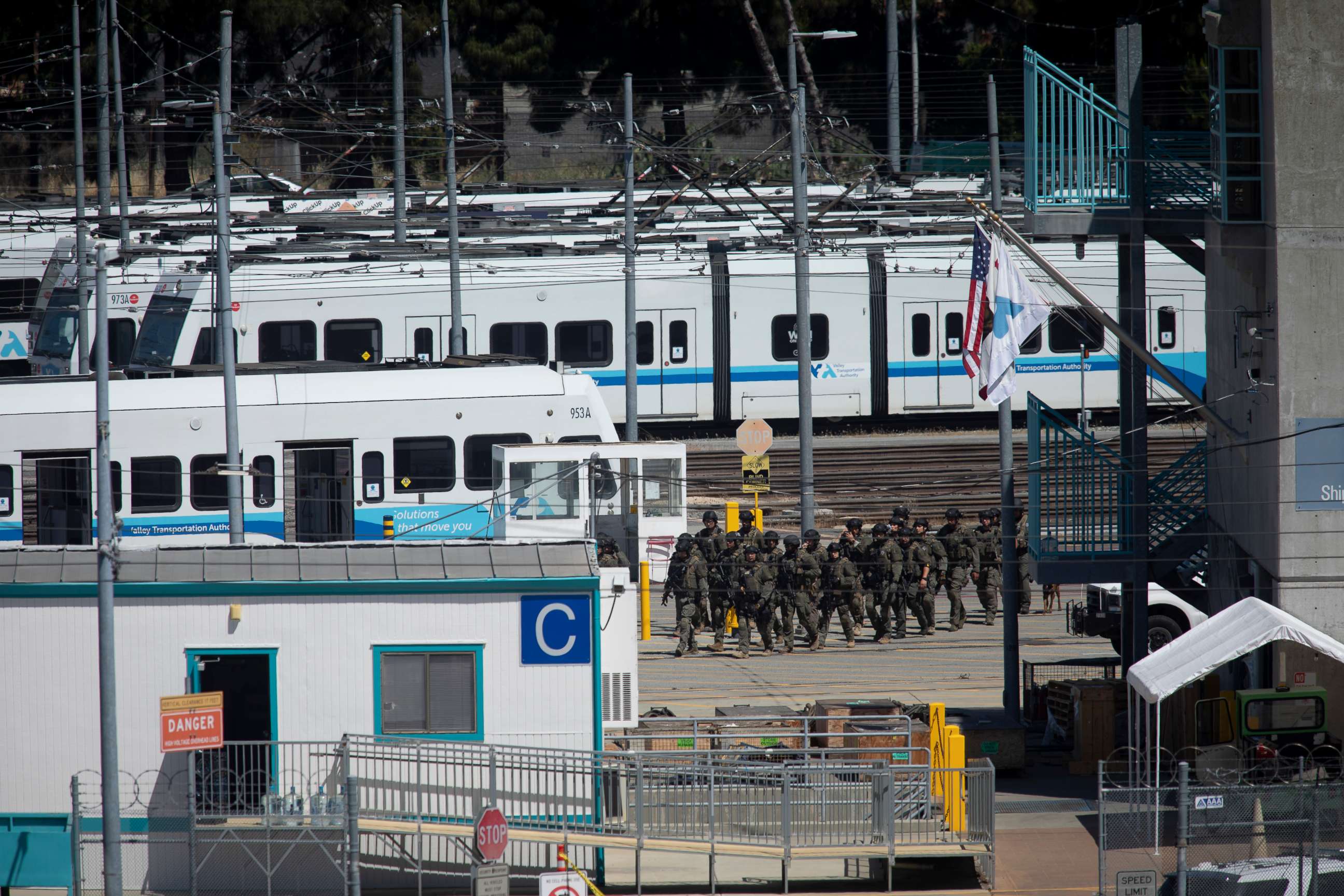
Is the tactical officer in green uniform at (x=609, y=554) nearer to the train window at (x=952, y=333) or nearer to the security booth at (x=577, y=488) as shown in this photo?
the security booth at (x=577, y=488)

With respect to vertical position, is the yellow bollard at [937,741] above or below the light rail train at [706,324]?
below

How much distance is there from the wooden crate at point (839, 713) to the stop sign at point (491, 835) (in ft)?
15.6

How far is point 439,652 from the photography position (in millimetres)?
14875

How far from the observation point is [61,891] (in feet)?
48.3

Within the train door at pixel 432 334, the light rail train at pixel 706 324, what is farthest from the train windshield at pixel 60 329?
the train door at pixel 432 334

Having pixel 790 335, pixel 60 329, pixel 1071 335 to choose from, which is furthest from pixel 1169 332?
pixel 60 329

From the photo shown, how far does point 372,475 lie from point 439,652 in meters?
10.3

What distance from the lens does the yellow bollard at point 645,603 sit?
953 inches

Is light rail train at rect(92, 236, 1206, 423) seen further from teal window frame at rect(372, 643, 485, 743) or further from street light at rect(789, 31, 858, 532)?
teal window frame at rect(372, 643, 485, 743)

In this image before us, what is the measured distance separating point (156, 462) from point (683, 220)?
17225mm

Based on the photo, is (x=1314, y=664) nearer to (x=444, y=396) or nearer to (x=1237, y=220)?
(x=1237, y=220)

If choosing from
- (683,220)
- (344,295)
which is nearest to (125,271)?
(344,295)

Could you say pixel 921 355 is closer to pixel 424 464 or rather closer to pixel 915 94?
pixel 424 464

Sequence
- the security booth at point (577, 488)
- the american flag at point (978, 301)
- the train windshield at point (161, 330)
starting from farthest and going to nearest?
the train windshield at point (161, 330), the security booth at point (577, 488), the american flag at point (978, 301)
